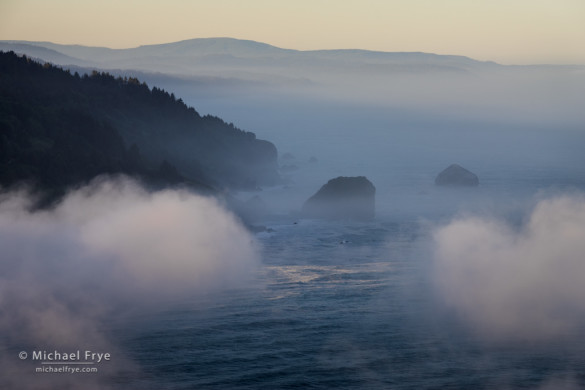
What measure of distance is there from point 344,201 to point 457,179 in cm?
4658

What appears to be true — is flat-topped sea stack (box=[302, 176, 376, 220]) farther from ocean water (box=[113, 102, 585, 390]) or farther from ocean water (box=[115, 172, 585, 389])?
ocean water (box=[115, 172, 585, 389])

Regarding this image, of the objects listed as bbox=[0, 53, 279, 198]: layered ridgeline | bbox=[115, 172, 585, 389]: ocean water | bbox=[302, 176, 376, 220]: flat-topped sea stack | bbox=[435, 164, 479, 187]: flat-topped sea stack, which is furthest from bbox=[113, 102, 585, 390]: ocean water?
bbox=[435, 164, 479, 187]: flat-topped sea stack

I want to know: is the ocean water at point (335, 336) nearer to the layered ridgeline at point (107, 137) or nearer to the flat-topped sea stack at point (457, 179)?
the layered ridgeline at point (107, 137)

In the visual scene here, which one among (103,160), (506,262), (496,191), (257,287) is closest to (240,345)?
(257,287)

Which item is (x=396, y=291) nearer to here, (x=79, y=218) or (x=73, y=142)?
(x=79, y=218)

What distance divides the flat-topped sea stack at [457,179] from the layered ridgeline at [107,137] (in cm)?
3789

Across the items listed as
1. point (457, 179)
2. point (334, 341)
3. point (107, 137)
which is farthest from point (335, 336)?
point (457, 179)

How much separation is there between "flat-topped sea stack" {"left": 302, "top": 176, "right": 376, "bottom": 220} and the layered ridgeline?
19.6 meters

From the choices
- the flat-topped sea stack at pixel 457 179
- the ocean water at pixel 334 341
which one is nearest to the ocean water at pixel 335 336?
the ocean water at pixel 334 341

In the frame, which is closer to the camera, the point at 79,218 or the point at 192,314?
the point at 192,314

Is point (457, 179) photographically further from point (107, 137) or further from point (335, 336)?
point (335, 336)

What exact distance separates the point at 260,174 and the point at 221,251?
247 feet

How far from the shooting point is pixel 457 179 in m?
158

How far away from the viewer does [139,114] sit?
6230 inches
